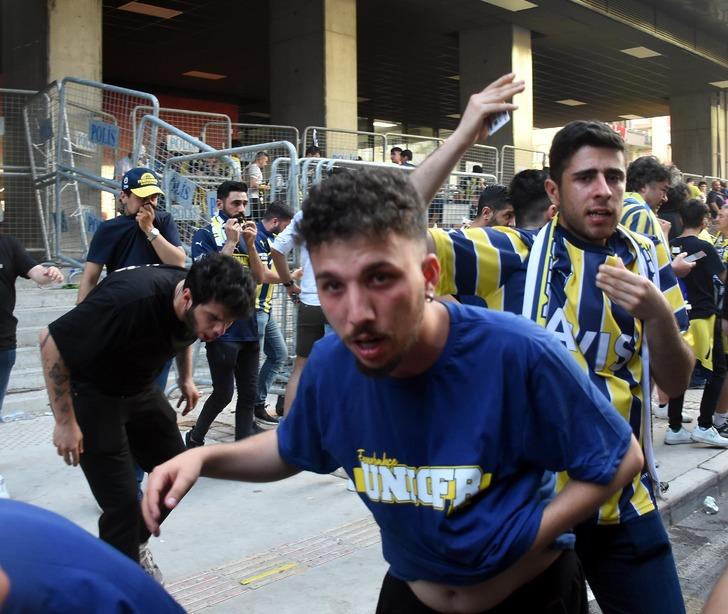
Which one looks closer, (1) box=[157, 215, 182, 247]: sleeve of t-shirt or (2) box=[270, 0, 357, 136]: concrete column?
(1) box=[157, 215, 182, 247]: sleeve of t-shirt

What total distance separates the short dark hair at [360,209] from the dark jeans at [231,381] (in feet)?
15.3

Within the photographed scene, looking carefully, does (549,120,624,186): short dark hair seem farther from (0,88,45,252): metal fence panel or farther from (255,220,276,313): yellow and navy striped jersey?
(0,88,45,252): metal fence panel

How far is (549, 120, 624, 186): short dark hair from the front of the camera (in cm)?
282

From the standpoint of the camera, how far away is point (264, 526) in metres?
5.00

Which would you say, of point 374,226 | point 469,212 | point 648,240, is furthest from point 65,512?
point 469,212

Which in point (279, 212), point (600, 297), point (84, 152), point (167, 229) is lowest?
point (600, 297)

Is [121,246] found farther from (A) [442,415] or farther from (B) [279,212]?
(A) [442,415]

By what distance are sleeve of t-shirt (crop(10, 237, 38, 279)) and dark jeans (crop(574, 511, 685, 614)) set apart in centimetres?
493

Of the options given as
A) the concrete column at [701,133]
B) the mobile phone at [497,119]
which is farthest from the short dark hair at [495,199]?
the concrete column at [701,133]

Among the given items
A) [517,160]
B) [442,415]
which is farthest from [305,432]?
[517,160]

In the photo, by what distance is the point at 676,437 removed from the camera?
736 centimetres

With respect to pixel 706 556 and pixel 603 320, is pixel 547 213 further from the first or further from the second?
pixel 706 556

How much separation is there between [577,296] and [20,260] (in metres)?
4.76

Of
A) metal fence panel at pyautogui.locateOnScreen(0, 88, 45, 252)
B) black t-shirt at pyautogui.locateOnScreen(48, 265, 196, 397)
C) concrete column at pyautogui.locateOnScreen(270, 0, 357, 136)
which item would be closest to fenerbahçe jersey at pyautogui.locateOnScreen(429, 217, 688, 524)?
black t-shirt at pyautogui.locateOnScreen(48, 265, 196, 397)
